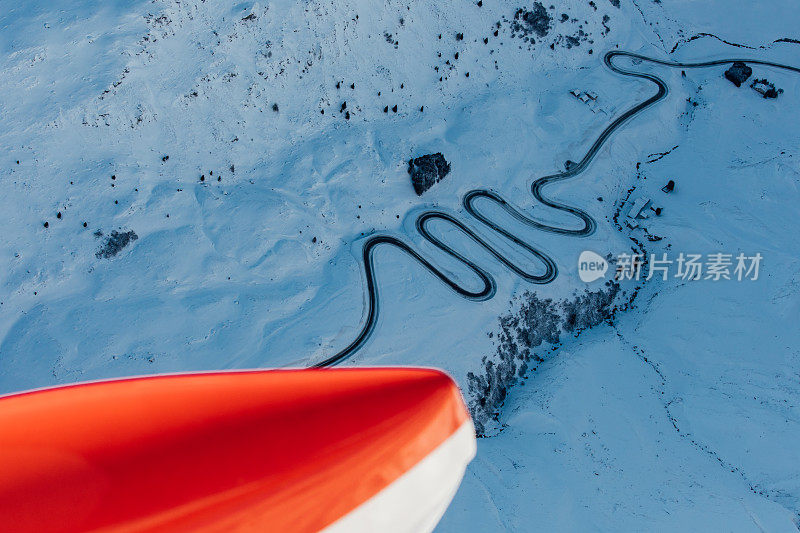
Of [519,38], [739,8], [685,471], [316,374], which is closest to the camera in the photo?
[316,374]

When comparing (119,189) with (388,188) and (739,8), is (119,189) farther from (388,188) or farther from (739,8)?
(739,8)

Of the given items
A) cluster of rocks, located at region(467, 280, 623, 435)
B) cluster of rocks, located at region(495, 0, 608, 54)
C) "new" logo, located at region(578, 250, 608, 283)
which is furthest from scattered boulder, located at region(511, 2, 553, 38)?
cluster of rocks, located at region(467, 280, 623, 435)

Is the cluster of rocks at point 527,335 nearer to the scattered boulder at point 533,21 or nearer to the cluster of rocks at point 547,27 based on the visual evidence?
the cluster of rocks at point 547,27

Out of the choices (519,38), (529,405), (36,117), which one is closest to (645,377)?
(529,405)

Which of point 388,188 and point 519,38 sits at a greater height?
point 519,38

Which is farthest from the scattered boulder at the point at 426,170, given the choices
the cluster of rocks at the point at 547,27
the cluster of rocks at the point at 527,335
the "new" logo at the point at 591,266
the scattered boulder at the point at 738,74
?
the scattered boulder at the point at 738,74

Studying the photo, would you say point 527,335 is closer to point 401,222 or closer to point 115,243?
point 401,222

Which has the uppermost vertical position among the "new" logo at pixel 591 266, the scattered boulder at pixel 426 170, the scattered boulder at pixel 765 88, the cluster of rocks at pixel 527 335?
the scattered boulder at pixel 426 170

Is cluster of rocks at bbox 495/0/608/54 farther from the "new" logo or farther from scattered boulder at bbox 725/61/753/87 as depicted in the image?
the "new" logo
